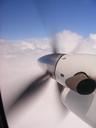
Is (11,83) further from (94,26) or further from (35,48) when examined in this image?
(94,26)

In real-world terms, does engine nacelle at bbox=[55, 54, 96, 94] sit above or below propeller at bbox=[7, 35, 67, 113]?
above

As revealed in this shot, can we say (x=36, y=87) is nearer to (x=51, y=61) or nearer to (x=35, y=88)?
(x=35, y=88)

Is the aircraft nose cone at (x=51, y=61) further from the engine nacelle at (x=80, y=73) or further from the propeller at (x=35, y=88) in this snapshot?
the engine nacelle at (x=80, y=73)

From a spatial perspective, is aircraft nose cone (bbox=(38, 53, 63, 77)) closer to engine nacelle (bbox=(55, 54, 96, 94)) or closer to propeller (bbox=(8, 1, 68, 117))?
propeller (bbox=(8, 1, 68, 117))

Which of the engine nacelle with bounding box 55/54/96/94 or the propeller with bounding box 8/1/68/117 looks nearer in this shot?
the engine nacelle with bounding box 55/54/96/94

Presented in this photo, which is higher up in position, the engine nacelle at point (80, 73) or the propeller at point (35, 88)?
the engine nacelle at point (80, 73)

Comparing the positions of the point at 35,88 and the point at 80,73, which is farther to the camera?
the point at 35,88

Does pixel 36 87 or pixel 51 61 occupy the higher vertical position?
pixel 51 61

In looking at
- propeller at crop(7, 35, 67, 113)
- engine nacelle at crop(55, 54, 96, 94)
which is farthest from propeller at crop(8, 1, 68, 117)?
engine nacelle at crop(55, 54, 96, 94)

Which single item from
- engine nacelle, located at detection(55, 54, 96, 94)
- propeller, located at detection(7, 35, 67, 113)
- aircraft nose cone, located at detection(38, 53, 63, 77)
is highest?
engine nacelle, located at detection(55, 54, 96, 94)

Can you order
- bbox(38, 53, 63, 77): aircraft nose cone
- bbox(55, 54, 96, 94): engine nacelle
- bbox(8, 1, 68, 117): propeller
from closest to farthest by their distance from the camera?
bbox(55, 54, 96, 94): engine nacelle → bbox(38, 53, 63, 77): aircraft nose cone → bbox(8, 1, 68, 117): propeller

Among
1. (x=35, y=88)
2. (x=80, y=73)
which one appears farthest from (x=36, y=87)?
(x=80, y=73)

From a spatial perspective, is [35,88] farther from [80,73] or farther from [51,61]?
[80,73]

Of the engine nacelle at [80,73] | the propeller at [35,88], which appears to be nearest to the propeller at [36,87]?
the propeller at [35,88]
